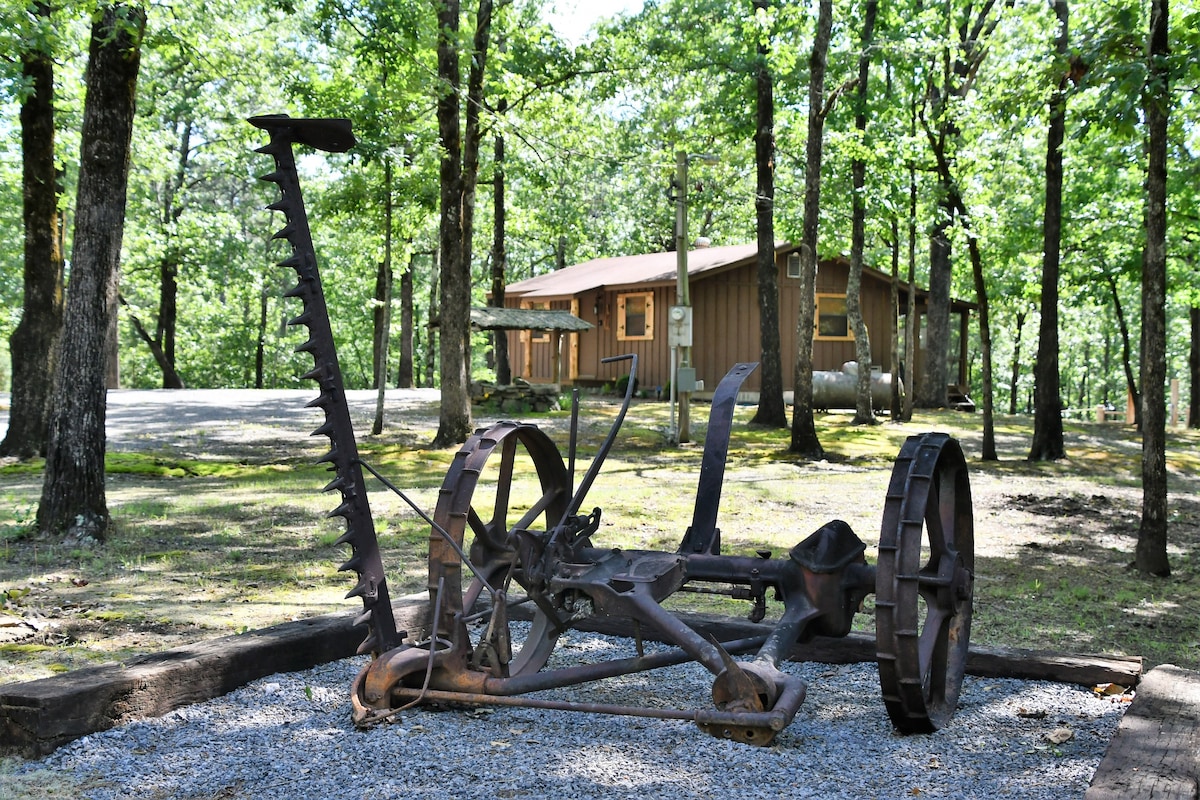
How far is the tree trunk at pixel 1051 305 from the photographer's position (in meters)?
13.1

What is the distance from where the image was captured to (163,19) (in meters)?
8.20

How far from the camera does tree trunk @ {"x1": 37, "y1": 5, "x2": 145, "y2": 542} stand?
24.1 feet

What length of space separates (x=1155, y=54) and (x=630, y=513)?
18.4 ft

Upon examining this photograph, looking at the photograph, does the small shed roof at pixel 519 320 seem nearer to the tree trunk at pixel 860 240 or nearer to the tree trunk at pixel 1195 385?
the tree trunk at pixel 860 240

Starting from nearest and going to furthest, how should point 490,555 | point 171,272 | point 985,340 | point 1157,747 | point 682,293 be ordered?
point 1157,747
point 490,555
point 985,340
point 682,293
point 171,272

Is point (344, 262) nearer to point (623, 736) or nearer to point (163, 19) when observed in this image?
point (163, 19)

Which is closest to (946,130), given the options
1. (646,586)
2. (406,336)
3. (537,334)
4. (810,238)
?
(810,238)

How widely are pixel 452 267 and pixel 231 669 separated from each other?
11590mm

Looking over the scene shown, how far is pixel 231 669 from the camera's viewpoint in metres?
4.03

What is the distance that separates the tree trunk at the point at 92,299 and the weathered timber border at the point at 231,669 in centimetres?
376

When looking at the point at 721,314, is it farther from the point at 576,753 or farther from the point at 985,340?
the point at 576,753

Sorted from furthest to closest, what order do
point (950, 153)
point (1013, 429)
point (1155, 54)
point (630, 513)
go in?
1. point (1013, 429)
2. point (950, 153)
3. point (630, 513)
4. point (1155, 54)

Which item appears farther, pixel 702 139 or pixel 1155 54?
pixel 702 139

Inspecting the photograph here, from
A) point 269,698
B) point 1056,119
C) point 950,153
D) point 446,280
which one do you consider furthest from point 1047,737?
point 950,153
